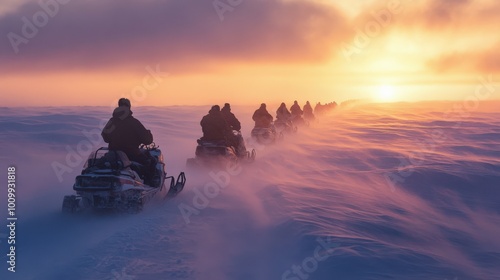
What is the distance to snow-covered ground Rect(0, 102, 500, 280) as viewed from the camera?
15.3 feet

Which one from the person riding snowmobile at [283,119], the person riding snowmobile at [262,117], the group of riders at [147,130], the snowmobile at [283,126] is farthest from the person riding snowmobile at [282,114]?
the person riding snowmobile at [262,117]

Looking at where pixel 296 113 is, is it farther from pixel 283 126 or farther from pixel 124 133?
pixel 124 133

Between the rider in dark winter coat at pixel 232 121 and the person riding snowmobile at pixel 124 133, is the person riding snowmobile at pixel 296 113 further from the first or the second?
the person riding snowmobile at pixel 124 133

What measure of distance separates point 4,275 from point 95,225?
6.22 ft

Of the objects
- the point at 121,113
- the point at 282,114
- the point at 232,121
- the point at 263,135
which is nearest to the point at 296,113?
the point at 282,114

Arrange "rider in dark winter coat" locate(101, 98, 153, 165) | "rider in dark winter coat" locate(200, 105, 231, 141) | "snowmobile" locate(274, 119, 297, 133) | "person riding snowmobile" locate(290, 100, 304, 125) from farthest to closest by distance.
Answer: "person riding snowmobile" locate(290, 100, 304, 125)
"snowmobile" locate(274, 119, 297, 133)
"rider in dark winter coat" locate(200, 105, 231, 141)
"rider in dark winter coat" locate(101, 98, 153, 165)

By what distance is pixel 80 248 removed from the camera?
5184 millimetres

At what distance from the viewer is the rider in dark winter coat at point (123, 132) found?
739cm

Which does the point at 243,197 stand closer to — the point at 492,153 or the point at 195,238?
the point at 195,238

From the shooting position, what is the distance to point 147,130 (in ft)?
25.9

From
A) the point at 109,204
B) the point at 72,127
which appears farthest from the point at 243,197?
the point at 72,127

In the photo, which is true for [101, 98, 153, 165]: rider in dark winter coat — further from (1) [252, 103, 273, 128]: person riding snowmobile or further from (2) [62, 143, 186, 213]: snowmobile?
(1) [252, 103, 273, 128]: person riding snowmobile

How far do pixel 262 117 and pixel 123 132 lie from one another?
11.8 metres

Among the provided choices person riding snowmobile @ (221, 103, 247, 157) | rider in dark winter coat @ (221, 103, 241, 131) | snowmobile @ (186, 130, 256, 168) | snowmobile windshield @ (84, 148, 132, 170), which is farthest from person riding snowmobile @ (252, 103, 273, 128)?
snowmobile windshield @ (84, 148, 132, 170)
